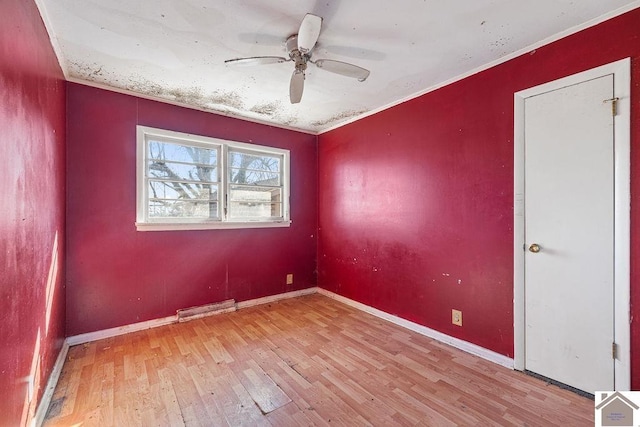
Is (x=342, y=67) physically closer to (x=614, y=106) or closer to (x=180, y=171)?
(x=614, y=106)

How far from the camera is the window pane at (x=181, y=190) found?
2.99m

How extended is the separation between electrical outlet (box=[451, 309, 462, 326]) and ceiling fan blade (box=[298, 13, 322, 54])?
2484 millimetres

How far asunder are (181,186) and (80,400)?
81.0 inches

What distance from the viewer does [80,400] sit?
5.79ft

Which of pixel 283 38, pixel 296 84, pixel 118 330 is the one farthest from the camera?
pixel 118 330

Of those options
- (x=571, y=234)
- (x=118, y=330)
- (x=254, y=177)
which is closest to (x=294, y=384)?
(x=118, y=330)

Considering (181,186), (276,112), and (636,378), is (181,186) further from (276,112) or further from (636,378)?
(636,378)

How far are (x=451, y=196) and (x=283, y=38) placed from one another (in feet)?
6.36

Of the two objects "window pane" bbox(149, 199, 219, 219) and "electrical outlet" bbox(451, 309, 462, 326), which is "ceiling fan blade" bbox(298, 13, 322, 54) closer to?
"window pane" bbox(149, 199, 219, 219)

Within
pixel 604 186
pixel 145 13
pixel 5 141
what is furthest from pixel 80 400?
pixel 604 186

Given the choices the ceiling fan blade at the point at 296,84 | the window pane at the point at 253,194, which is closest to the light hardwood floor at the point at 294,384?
the window pane at the point at 253,194

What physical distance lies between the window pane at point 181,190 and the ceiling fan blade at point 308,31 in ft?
6.92

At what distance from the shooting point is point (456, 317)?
8.16 ft

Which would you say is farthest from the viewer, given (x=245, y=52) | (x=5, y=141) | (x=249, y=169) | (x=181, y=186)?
(x=249, y=169)
